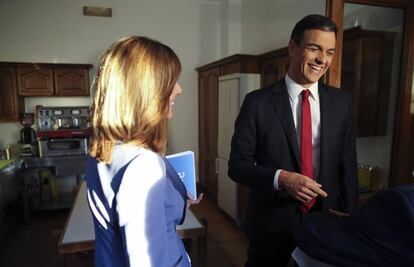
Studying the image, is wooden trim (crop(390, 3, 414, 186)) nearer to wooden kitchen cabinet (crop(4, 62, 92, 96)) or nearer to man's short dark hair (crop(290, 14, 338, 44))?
man's short dark hair (crop(290, 14, 338, 44))

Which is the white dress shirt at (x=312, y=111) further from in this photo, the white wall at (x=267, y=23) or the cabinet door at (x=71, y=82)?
the cabinet door at (x=71, y=82)

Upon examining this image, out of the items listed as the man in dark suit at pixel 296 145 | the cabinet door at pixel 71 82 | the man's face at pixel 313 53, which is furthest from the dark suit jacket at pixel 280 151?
the cabinet door at pixel 71 82

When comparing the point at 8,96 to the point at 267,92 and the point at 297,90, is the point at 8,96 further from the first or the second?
the point at 297,90

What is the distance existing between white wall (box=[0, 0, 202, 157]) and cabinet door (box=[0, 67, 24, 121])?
266 mm

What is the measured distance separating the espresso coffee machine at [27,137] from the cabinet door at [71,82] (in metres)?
0.56

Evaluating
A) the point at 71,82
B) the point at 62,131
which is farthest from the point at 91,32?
the point at 62,131

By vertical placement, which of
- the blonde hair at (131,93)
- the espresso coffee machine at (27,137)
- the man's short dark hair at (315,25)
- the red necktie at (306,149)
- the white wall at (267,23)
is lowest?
the espresso coffee machine at (27,137)

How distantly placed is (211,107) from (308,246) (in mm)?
3267

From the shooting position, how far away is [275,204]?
47.5 inches

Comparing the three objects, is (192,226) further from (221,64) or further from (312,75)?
(221,64)

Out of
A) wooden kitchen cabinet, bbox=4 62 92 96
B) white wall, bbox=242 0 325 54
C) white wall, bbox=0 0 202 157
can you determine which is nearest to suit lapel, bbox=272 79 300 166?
white wall, bbox=242 0 325 54

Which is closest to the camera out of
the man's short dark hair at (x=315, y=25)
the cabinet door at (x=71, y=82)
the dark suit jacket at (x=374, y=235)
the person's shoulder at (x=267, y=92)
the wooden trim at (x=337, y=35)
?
the dark suit jacket at (x=374, y=235)

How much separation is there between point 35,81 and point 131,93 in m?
3.66

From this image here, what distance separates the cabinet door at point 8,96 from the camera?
3.61 meters
